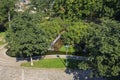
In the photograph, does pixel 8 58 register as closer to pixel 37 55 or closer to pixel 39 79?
pixel 37 55

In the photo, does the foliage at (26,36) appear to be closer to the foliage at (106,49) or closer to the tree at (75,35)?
the tree at (75,35)

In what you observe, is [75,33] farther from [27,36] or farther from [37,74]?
[37,74]

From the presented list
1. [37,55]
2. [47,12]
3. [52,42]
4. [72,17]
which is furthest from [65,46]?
[47,12]

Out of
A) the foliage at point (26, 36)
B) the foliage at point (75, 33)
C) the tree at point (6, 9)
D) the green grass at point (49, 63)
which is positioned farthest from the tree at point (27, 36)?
the tree at point (6, 9)

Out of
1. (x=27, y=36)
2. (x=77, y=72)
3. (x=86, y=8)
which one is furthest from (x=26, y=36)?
(x=86, y=8)

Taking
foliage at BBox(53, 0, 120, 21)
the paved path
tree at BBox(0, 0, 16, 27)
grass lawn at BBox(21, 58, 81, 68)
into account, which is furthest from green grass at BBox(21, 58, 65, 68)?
tree at BBox(0, 0, 16, 27)

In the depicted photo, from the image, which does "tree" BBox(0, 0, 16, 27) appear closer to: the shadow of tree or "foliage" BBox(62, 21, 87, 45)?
"foliage" BBox(62, 21, 87, 45)

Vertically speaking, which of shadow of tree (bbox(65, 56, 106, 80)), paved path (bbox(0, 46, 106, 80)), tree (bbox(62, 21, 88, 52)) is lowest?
paved path (bbox(0, 46, 106, 80))
